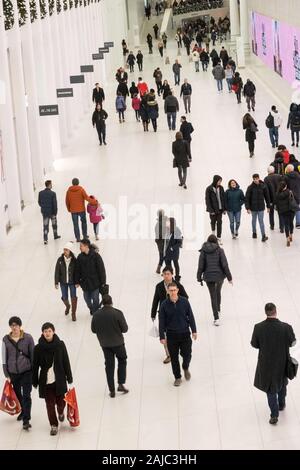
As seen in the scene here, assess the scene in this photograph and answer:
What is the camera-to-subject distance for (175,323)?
41.9 feet

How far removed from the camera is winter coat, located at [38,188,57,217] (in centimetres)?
2095

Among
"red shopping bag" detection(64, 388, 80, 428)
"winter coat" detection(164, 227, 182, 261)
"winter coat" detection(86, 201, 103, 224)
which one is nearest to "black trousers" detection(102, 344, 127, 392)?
"red shopping bag" detection(64, 388, 80, 428)

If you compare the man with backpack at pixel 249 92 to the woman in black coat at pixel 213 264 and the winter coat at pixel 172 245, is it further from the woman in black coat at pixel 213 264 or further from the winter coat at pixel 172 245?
the woman in black coat at pixel 213 264

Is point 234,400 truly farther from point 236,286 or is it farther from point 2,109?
point 2,109

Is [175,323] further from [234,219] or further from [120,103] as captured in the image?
[120,103]

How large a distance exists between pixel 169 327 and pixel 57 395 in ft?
5.72

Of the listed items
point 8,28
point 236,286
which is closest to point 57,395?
point 236,286

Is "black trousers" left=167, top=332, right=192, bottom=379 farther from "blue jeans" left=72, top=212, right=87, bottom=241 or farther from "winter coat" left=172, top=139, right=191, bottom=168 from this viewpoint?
"winter coat" left=172, top=139, right=191, bottom=168

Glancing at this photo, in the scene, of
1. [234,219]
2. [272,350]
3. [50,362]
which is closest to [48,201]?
[234,219]

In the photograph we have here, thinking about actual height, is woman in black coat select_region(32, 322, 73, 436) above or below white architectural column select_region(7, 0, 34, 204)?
below

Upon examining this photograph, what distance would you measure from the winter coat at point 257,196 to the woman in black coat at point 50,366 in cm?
900

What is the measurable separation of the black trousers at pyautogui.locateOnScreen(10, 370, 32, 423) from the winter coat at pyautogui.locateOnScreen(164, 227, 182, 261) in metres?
5.87

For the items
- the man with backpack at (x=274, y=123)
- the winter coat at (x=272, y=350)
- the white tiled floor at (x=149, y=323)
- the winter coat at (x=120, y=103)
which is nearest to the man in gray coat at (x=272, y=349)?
the winter coat at (x=272, y=350)

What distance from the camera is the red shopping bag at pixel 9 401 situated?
479 inches
